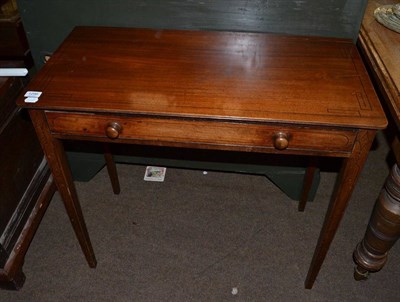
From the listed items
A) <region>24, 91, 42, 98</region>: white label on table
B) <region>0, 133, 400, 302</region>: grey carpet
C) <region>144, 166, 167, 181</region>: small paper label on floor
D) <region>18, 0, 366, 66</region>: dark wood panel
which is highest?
<region>18, 0, 366, 66</region>: dark wood panel

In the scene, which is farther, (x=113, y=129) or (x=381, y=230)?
(x=381, y=230)

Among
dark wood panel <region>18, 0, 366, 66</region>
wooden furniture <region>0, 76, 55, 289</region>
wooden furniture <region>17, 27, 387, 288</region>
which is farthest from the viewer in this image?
wooden furniture <region>0, 76, 55, 289</region>

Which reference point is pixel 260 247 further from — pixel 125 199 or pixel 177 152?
pixel 125 199

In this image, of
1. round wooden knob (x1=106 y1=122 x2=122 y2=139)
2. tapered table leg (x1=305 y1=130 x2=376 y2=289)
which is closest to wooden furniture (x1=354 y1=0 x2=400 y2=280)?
tapered table leg (x1=305 y1=130 x2=376 y2=289)

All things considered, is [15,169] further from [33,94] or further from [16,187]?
[33,94]

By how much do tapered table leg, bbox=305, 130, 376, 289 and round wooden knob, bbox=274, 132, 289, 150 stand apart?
179 millimetres

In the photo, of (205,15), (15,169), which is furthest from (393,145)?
(15,169)

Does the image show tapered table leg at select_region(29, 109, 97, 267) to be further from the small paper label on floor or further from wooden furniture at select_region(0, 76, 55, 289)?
the small paper label on floor

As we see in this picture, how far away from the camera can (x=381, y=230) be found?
48.0 inches

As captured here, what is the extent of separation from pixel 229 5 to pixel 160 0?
24 cm

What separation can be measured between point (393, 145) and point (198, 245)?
0.88 metres

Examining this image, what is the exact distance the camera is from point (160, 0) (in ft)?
4.20

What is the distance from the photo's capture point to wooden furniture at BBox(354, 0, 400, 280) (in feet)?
3.53

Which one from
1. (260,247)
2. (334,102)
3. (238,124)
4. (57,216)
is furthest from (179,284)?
(334,102)
